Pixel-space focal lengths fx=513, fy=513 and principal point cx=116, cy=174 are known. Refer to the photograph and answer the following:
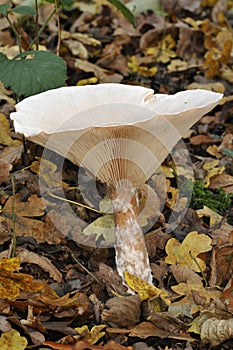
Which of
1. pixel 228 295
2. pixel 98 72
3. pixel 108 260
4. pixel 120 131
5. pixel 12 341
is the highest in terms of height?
pixel 120 131

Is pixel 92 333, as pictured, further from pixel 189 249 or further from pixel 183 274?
pixel 189 249

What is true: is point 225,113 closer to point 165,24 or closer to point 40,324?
point 165,24

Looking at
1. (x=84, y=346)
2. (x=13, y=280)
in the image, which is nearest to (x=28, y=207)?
(x=13, y=280)

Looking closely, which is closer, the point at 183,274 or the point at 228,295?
the point at 228,295

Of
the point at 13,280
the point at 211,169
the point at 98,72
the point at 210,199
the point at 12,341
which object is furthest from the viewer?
the point at 98,72

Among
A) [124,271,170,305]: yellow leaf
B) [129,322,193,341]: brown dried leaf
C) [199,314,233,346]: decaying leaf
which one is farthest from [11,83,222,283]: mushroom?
[199,314,233,346]: decaying leaf

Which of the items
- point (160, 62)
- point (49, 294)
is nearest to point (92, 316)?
point (49, 294)

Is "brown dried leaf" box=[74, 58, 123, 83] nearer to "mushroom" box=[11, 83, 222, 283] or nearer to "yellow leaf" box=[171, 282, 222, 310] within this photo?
"mushroom" box=[11, 83, 222, 283]
